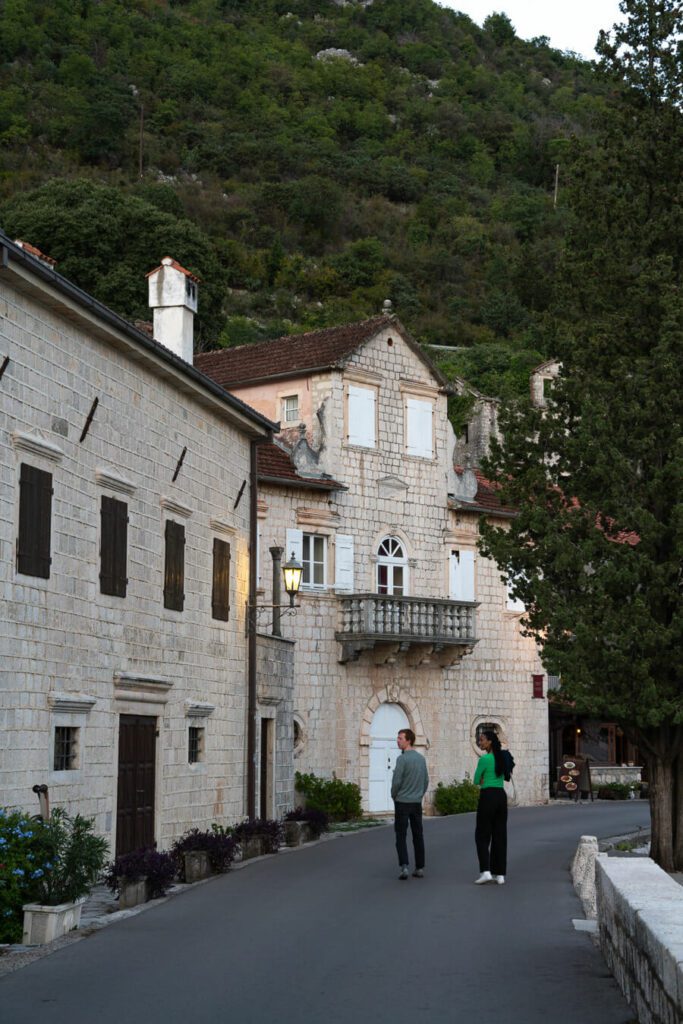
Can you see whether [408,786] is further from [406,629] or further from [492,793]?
[406,629]

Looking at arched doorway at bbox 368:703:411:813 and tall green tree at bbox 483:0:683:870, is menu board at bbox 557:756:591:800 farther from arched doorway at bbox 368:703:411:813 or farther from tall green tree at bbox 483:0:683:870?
tall green tree at bbox 483:0:683:870

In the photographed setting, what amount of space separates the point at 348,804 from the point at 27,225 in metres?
41.4

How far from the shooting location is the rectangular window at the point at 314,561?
112ft

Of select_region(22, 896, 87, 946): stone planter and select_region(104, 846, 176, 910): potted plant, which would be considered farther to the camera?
select_region(104, 846, 176, 910): potted plant

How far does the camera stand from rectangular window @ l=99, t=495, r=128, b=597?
19109 millimetres

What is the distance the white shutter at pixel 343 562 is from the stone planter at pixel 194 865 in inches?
644

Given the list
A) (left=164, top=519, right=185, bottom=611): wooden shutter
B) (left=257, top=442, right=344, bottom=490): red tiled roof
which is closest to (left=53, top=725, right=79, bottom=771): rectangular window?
(left=164, top=519, right=185, bottom=611): wooden shutter

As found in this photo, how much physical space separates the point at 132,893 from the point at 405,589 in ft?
68.7

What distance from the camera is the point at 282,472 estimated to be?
33.5 meters

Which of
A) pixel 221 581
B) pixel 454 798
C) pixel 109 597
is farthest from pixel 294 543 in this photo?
pixel 109 597

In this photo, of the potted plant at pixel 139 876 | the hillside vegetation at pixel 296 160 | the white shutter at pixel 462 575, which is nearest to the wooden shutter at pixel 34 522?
the potted plant at pixel 139 876

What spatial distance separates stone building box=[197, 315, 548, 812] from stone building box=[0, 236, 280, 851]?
8.21 meters

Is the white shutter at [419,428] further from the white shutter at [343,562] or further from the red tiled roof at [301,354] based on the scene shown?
the white shutter at [343,562]

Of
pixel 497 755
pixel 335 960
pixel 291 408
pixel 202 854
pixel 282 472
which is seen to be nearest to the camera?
pixel 335 960
